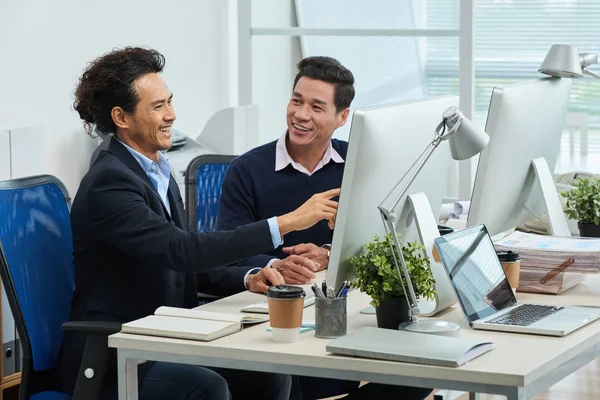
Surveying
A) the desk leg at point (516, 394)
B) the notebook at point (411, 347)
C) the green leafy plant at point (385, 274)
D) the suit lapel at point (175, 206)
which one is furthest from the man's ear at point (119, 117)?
the desk leg at point (516, 394)

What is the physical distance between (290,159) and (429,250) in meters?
0.88

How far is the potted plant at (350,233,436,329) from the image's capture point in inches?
81.7

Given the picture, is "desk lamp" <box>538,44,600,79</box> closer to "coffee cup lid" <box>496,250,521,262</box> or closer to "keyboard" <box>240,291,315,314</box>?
"coffee cup lid" <box>496,250,521,262</box>

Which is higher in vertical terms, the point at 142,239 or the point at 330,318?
the point at 142,239

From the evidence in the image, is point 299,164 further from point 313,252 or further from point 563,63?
point 563,63

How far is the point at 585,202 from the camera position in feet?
9.67

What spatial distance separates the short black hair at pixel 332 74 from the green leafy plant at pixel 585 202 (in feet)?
2.29

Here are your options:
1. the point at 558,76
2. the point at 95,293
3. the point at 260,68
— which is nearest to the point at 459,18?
the point at 260,68

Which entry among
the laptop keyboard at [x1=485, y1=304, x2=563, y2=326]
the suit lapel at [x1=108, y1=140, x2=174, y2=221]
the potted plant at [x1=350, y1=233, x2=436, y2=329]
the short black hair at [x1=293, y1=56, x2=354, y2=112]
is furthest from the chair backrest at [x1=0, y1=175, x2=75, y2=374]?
the laptop keyboard at [x1=485, y1=304, x2=563, y2=326]

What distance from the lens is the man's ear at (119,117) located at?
2.59m

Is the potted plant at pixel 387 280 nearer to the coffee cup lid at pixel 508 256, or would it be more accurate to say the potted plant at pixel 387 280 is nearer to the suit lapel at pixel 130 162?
the coffee cup lid at pixel 508 256

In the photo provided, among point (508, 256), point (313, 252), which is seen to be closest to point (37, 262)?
point (313, 252)

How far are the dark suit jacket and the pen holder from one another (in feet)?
1.27

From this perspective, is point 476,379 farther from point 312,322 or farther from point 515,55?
point 515,55
